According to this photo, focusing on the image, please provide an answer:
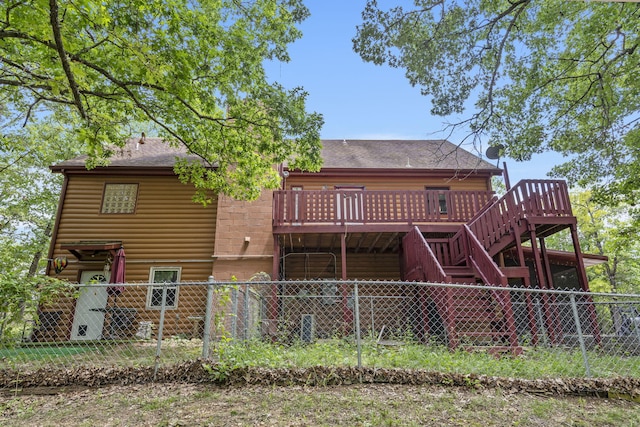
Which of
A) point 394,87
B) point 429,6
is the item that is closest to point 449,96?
point 394,87

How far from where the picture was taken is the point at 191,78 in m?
7.36

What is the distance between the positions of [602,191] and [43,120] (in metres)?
23.8

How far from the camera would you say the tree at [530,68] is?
6.66 meters

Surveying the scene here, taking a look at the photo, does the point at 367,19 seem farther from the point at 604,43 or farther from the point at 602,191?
the point at 602,191

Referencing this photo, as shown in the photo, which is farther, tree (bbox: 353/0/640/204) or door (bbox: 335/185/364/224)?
door (bbox: 335/185/364/224)

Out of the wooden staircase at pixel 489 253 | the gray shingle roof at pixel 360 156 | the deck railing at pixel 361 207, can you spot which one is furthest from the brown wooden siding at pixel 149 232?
the wooden staircase at pixel 489 253

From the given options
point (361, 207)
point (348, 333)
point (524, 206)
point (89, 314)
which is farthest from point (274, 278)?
point (524, 206)

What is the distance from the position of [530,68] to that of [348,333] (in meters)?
8.03

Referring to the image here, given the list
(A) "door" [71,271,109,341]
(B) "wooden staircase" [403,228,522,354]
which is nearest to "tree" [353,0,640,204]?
(B) "wooden staircase" [403,228,522,354]

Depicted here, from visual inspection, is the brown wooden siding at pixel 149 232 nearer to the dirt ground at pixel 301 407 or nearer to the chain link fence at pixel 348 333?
the chain link fence at pixel 348 333

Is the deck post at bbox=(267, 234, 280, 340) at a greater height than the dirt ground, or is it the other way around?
the deck post at bbox=(267, 234, 280, 340)

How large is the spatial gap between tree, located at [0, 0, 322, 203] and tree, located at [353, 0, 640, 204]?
8.13 feet

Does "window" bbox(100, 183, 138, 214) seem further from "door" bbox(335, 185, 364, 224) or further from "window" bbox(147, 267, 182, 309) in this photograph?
"door" bbox(335, 185, 364, 224)

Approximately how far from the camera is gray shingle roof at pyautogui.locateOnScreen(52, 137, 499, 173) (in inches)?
462
